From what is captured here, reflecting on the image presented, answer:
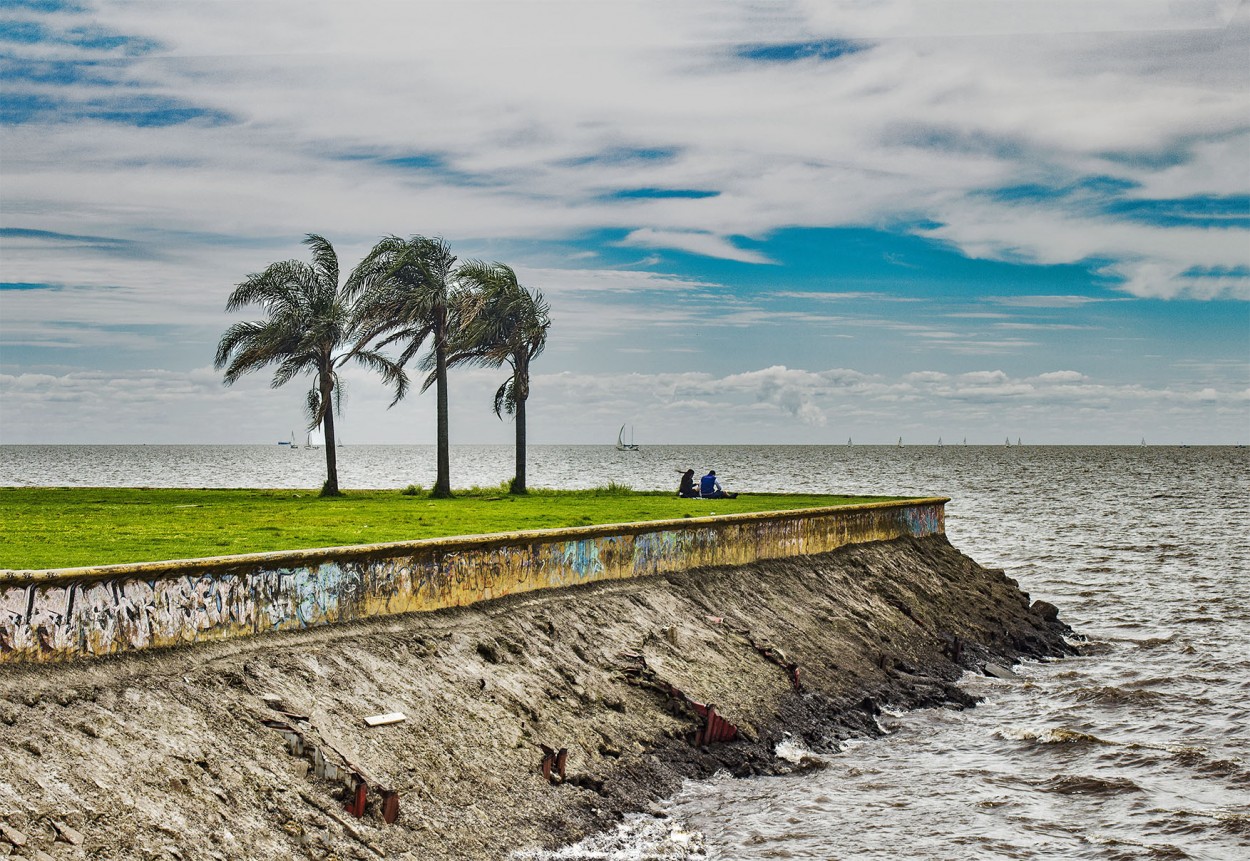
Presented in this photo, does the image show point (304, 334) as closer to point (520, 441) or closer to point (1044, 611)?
point (520, 441)

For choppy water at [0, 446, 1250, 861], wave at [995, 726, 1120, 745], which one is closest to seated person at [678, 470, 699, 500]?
choppy water at [0, 446, 1250, 861]

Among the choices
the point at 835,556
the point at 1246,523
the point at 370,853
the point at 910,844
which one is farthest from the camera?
the point at 1246,523

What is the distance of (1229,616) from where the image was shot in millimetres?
26734

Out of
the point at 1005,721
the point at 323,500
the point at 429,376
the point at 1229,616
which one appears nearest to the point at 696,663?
the point at 1005,721

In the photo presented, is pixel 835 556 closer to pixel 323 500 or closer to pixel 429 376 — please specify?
pixel 323 500

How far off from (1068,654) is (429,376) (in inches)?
723

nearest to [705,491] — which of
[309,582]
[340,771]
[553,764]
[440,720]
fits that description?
[553,764]

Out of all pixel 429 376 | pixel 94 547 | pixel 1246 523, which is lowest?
pixel 1246 523

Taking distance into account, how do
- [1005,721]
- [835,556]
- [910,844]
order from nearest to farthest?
1. [910,844]
2. [1005,721]
3. [835,556]

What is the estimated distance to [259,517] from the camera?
783 inches

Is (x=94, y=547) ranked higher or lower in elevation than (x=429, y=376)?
lower

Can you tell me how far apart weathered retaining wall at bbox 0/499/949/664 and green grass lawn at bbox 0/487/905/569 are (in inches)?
56.4

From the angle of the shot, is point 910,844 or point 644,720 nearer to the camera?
point 910,844

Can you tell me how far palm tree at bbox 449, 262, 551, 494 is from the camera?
1271 inches
